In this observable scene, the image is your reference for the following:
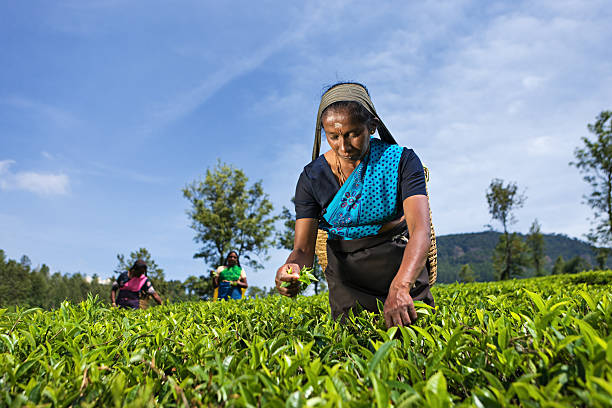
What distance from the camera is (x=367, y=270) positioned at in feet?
9.14

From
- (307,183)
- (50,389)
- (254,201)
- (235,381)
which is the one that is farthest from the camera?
(254,201)

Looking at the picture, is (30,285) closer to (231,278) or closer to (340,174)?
(231,278)

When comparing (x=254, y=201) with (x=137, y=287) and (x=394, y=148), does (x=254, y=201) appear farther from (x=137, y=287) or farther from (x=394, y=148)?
(x=394, y=148)

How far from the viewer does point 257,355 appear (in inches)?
62.4

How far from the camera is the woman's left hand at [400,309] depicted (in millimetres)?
2002

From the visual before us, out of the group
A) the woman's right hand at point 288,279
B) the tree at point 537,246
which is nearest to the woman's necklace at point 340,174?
the woman's right hand at point 288,279

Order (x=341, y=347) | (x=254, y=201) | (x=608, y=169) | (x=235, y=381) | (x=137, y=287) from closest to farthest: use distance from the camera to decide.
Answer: (x=235, y=381) < (x=341, y=347) < (x=137, y=287) < (x=608, y=169) < (x=254, y=201)

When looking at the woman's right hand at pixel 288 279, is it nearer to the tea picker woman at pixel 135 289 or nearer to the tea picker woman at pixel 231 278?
the tea picker woman at pixel 135 289

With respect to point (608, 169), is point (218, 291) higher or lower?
lower

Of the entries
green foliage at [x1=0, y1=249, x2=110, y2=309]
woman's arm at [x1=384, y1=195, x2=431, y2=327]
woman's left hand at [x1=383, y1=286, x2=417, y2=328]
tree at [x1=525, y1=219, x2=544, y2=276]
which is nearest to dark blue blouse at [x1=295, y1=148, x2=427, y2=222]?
woman's arm at [x1=384, y1=195, x2=431, y2=327]

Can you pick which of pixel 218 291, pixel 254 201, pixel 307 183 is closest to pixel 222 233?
pixel 254 201

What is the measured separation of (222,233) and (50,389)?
3281 centimetres

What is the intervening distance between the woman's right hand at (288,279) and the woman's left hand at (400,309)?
669mm

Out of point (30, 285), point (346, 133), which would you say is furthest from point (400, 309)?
point (30, 285)
